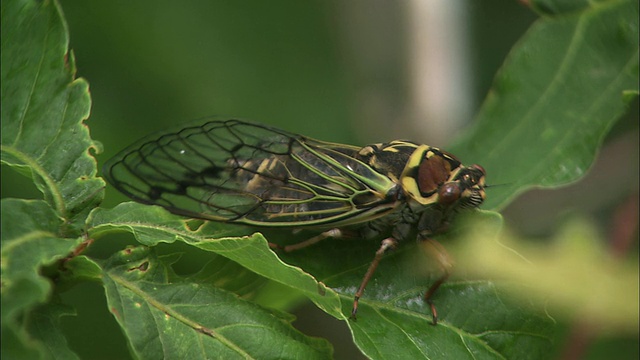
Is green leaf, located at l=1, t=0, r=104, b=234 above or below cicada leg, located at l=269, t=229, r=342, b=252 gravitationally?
above

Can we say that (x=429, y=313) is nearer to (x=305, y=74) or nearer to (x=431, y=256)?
(x=431, y=256)

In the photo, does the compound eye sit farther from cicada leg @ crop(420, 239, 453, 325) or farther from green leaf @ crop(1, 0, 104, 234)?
green leaf @ crop(1, 0, 104, 234)

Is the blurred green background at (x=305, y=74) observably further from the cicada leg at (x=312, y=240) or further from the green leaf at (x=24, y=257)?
the green leaf at (x=24, y=257)

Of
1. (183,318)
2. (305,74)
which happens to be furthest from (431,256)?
(305,74)

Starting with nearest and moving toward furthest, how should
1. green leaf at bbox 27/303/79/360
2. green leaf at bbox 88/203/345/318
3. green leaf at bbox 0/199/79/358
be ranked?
green leaf at bbox 0/199/79/358
green leaf at bbox 27/303/79/360
green leaf at bbox 88/203/345/318

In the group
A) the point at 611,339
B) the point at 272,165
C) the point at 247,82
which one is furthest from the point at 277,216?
Answer: the point at 247,82

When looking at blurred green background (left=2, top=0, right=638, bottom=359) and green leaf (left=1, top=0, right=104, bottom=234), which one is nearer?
green leaf (left=1, top=0, right=104, bottom=234)

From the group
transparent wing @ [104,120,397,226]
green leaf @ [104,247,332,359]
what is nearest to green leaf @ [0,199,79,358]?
green leaf @ [104,247,332,359]

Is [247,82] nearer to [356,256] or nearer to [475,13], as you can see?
[475,13]
